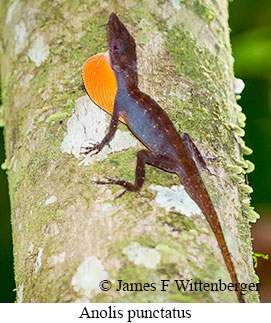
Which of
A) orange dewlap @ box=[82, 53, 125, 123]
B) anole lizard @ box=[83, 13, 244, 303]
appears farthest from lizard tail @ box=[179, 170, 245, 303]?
orange dewlap @ box=[82, 53, 125, 123]

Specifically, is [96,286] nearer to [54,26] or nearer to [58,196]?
[58,196]

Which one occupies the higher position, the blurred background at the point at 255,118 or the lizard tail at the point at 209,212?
the blurred background at the point at 255,118

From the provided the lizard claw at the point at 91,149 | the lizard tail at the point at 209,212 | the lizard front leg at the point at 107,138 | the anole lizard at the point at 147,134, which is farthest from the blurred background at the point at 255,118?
the lizard claw at the point at 91,149

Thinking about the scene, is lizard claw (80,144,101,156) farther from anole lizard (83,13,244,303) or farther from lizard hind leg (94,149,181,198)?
lizard hind leg (94,149,181,198)

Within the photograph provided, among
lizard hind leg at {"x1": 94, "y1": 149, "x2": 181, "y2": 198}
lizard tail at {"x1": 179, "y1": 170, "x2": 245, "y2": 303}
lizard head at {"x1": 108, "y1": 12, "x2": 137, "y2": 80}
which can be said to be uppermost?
lizard head at {"x1": 108, "y1": 12, "x2": 137, "y2": 80}

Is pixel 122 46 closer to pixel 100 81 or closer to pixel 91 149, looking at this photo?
pixel 100 81

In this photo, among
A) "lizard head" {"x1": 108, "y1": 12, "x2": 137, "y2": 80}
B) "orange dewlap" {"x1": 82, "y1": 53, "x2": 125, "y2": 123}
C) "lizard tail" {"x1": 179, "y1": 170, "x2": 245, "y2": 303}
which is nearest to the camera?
"lizard tail" {"x1": 179, "y1": 170, "x2": 245, "y2": 303}

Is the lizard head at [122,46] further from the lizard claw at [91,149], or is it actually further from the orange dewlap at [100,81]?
the lizard claw at [91,149]
